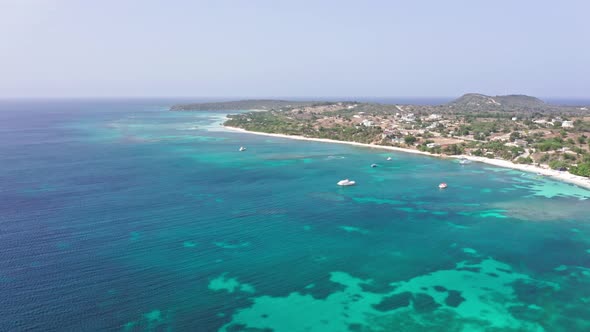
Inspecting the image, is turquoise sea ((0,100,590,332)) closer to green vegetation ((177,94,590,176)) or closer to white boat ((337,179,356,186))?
white boat ((337,179,356,186))

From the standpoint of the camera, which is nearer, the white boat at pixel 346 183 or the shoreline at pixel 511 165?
the white boat at pixel 346 183

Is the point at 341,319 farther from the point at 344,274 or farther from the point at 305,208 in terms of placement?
the point at 305,208

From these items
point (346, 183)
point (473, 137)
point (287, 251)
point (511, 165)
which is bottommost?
point (511, 165)

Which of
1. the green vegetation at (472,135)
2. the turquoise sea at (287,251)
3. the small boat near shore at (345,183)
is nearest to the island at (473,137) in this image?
the green vegetation at (472,135)

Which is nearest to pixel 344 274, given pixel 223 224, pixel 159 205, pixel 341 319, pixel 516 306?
pixel 341 319

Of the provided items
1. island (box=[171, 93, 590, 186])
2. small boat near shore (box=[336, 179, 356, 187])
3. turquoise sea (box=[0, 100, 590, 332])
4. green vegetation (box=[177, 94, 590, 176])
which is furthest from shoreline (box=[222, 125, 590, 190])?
small boat near shore (box=[336, 179, 356, 187])

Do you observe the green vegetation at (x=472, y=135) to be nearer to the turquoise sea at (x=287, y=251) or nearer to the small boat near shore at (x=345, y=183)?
the turquoise sea at (x=287, y=251)

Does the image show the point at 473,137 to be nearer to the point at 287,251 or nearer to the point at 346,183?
the point at 346,183

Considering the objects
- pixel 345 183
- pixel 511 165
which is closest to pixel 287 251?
pixel 345 183
